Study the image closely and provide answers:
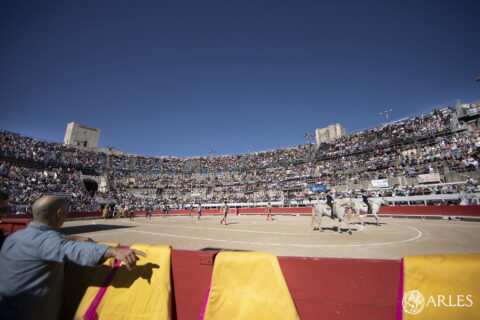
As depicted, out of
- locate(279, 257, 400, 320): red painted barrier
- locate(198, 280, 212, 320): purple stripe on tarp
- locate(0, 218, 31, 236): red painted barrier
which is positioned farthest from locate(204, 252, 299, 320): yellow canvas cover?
locate(0, 218, 31, 236): red painted barrier

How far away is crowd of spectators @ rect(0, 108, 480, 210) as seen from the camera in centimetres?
2609

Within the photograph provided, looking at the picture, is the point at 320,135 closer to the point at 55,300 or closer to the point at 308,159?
the point at 308,159

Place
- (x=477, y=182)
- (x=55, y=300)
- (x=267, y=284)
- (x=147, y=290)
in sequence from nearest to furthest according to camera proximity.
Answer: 1. (x=55, y=300)
2. (x=267, y=284)
3. (x=147, y=290)
4. (x=477, y=182)

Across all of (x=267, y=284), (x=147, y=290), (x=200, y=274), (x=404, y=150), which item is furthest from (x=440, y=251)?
(x=404, y=150)

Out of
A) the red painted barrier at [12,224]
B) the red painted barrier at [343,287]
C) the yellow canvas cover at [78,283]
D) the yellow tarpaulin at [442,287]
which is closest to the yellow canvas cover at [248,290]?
the red painted barrier at [343,287]

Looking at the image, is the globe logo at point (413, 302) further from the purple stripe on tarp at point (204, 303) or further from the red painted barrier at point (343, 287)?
the purple stripe on tarp at point (204, 303)

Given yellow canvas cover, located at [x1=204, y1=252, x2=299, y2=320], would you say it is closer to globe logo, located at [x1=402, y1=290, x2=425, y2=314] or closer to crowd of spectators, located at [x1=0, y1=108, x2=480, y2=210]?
globe logo, located at [x1=402, y1=290, x2=425, y2=314]

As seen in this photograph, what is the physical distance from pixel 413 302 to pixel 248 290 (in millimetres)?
1642

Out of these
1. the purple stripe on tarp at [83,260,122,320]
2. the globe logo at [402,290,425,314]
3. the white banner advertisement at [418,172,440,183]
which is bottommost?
the purple stripe on tarp at [83,260,122,320]

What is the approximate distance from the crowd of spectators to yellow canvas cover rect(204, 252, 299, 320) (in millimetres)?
25047

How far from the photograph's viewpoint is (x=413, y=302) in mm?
1967

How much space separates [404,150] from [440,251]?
31185 millimetres

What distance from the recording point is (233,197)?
138 feet

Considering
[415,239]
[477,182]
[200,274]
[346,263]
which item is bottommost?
[415,239]
